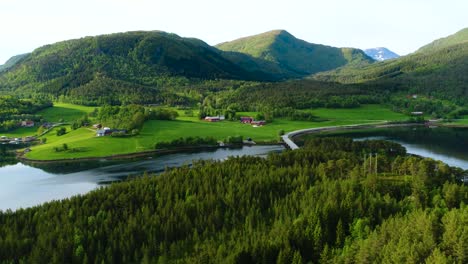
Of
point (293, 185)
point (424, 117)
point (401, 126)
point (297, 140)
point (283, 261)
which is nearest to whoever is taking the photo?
point (283, 261)

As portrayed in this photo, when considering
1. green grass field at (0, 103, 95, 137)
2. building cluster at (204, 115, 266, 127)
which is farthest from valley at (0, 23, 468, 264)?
building cluster at (204, 115, 266, 127)

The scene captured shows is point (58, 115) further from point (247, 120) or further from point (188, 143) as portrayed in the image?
point (188, 143)

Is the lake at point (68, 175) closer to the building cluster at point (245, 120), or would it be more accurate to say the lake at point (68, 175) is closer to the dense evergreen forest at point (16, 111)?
the building cluster at point (245, 120)

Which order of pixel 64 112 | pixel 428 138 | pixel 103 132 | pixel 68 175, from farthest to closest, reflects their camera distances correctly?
pixel 64 112, pixel 428 138, pixel 103 132, pixel 68 175

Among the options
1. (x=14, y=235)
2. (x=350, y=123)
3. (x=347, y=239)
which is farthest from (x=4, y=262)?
(x=350, y=123)

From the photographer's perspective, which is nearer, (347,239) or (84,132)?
(347,239)

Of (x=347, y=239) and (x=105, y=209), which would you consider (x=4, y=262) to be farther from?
(x=347, y=239)

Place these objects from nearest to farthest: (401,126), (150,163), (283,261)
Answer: (283,261)
(150,163)
(401,126)

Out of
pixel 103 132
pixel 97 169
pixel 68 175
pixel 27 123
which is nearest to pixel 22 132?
pixel 27 123

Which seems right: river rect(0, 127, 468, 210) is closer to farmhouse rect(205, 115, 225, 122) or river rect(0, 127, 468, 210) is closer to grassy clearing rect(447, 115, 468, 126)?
grassy clearing rect(447, 115, 468, 126)
